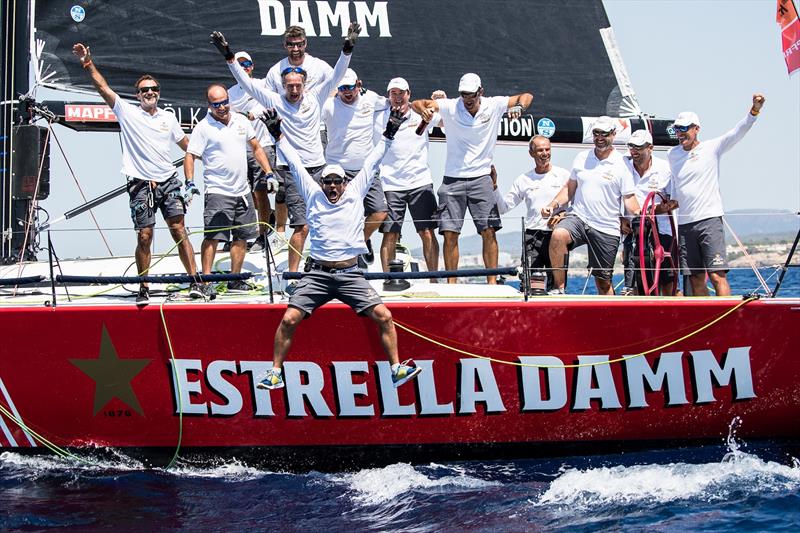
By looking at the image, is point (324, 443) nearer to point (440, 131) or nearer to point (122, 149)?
point (122, 149)

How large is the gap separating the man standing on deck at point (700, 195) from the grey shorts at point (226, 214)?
10.6ft

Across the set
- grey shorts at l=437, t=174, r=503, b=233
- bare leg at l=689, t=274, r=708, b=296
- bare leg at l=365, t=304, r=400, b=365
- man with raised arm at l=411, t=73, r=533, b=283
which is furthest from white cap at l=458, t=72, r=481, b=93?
Answer: bare leg at l=689, t=274, r=708, b=296

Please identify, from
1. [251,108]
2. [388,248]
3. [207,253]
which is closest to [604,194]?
[388,248]

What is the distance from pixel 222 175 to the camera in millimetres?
8359

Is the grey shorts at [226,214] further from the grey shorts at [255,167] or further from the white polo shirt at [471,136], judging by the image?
the white polo shirt at [471,136]

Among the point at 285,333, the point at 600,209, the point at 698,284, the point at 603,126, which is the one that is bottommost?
the point at 285,333

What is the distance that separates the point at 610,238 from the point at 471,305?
1417 millimetres

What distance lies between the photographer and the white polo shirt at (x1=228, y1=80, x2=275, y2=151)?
918 cm

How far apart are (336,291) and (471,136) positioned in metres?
1.97

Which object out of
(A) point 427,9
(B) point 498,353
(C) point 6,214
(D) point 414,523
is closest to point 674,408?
(B) point 498,353

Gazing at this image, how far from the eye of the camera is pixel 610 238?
324 inches

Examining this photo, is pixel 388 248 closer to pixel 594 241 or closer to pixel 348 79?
pixel 348 79

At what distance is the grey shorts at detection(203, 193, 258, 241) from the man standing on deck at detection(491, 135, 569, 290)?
1968mm

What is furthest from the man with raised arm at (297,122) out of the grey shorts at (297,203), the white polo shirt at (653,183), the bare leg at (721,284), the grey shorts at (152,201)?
the bare leg at (721,284)
